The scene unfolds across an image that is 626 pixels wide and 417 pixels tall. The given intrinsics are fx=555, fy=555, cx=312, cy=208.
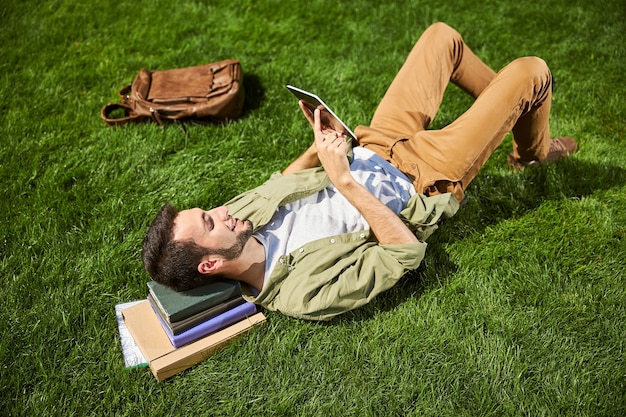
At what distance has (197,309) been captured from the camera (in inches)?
134

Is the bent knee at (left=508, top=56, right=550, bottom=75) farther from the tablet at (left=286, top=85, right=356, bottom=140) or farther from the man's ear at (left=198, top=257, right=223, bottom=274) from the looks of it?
the man's ear at (left=198, top=257, right=223, bottom=274)

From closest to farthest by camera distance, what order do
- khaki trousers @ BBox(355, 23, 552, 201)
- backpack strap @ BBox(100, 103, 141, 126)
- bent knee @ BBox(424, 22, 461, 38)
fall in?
khaki trousers @ BBox(355, 23, 552, 201), bent knee @ BBox(424, 22, 461, 38), backpack strap @ BBox(100, 103, 141, 126)

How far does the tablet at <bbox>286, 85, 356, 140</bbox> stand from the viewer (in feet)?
11.4

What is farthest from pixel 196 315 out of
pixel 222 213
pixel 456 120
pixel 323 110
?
pixel 456 120

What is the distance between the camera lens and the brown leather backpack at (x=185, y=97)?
5.22 meters

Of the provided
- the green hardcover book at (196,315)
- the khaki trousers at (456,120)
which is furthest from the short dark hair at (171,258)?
the khaki trousers at (456,120)

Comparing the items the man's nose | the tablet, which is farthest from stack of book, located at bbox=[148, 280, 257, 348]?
the tablet

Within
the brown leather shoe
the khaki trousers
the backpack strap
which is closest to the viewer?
the khaki trousers

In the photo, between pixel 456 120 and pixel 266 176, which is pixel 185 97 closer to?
pixel 266 176

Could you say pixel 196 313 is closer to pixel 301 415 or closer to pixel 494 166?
pixel 301 415

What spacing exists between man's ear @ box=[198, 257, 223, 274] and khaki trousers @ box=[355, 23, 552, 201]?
59.1 inches

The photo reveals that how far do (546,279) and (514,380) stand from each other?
0.85 metres

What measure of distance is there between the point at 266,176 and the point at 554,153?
2.45 m

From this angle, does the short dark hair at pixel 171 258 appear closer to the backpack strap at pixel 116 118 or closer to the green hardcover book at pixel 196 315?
the green hardcover book at pixel 196 315
